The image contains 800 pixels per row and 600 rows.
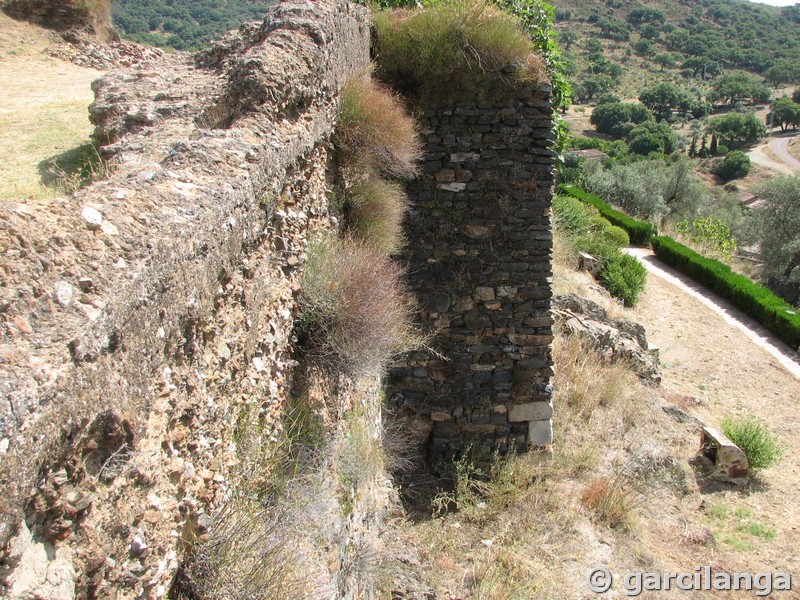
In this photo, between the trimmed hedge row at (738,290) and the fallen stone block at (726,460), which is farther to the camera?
the trimmed hedge row at (738,290)

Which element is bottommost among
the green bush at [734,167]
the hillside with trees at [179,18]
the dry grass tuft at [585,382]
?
the green bush at [734,167]

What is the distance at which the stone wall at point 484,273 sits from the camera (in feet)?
19.2

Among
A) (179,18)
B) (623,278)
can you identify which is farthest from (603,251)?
(179,18)

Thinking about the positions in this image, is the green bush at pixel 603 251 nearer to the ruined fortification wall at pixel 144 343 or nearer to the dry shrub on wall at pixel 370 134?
the dry shrub on wall at pixel 370 134

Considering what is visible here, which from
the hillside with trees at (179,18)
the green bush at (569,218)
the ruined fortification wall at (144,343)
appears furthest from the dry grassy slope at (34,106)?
the hillside with trees at (179,18)

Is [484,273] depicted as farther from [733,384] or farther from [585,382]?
[733,384]

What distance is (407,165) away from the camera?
17.5ft

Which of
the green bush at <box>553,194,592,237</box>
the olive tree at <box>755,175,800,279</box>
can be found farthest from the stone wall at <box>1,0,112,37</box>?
the olive tree at <box>755,175,800,279</box>

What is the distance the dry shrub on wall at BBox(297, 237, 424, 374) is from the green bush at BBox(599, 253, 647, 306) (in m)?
10.4

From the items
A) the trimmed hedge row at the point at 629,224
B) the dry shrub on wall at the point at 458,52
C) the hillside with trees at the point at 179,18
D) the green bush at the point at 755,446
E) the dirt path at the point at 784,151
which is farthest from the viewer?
the dirt path at the point at 784,151

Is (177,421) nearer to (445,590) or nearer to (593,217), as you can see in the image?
(445,590)

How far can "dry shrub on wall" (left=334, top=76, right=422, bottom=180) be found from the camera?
4.71m

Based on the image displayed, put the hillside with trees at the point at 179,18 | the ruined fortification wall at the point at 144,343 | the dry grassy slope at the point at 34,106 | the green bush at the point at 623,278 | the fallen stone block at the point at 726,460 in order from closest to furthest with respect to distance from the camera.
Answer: the ruined fortification wall at the point at 144,343 → the dry grassy slope at the point at 34,106 → the fallen stone block at the point at 726,460 → the green bush at the point at 623,278 → the hillside with trees at the point at 179,18

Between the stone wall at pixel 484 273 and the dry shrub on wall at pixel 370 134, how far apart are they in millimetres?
688
